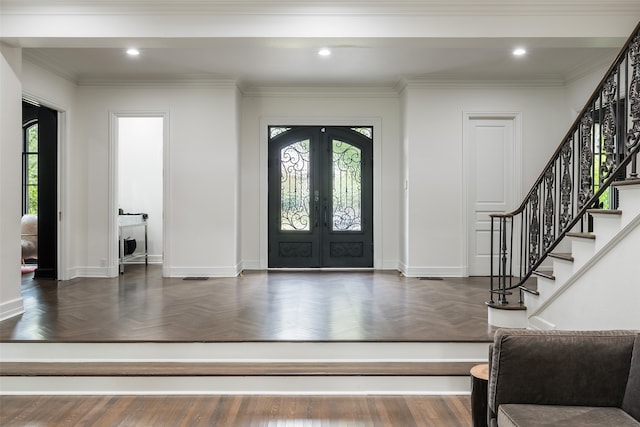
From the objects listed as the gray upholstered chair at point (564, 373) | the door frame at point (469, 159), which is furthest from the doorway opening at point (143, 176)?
the gray upholstered chair at point (564, 373)

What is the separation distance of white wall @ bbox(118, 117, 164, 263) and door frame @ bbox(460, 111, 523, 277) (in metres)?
5.28

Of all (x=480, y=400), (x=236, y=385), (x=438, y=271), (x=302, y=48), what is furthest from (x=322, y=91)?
(x=480, y=400)

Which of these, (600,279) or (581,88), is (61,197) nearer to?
(600,279)

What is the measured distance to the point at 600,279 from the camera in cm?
310

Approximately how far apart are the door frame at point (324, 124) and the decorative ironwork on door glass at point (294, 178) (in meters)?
0.27

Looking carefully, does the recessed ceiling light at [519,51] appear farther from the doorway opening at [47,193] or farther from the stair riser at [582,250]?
the doorway opening at [47,193]

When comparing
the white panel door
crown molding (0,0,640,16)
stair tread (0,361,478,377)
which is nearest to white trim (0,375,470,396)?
stair tread (0,361,478,377)

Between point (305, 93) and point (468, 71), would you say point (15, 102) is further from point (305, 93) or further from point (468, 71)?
point (468, 71)

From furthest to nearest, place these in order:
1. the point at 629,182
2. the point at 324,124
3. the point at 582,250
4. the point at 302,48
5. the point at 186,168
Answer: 1. the point at 324,124
2. the point at 186,168
3. the point at 302,48
4. the point at 582,250
5. the point at 629,182

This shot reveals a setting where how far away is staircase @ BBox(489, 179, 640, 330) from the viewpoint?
2809mm

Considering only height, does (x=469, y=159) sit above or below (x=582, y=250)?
above

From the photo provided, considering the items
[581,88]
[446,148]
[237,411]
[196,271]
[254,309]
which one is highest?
[581,88]

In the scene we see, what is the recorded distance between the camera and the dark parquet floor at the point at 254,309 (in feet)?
12.1

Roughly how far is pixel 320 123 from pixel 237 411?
4972 mm
